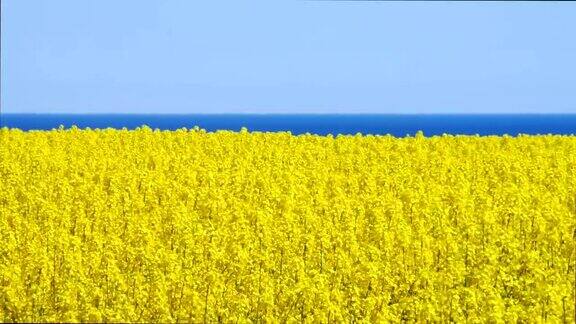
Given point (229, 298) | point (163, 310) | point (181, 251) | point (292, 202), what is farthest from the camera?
point (292, 202)

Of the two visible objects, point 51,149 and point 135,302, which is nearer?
point 135,302

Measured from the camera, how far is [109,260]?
46.3 feet

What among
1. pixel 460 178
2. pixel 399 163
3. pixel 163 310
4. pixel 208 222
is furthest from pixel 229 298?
pixel 399 163

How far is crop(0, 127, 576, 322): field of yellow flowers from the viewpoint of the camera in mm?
12992

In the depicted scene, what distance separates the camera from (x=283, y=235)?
16.0 meters

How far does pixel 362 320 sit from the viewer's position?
1269cm

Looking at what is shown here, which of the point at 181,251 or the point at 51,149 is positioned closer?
the point at 181,251

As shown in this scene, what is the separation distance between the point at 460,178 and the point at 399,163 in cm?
268

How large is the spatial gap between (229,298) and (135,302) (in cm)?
135

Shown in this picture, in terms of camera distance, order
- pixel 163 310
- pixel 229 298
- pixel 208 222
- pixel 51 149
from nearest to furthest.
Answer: pixel 163 310 < pixel 229 298 < pixel 208 222 < pixel 51 149

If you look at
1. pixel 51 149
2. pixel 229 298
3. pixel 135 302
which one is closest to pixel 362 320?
pixel 229 298

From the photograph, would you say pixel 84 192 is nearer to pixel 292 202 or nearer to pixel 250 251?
pixel 292 202

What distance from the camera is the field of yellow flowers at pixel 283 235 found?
13.0 meters

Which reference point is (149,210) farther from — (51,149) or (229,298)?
(51,149)
